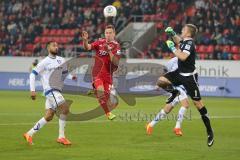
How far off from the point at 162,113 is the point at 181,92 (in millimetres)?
800

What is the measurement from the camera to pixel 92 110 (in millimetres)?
25422

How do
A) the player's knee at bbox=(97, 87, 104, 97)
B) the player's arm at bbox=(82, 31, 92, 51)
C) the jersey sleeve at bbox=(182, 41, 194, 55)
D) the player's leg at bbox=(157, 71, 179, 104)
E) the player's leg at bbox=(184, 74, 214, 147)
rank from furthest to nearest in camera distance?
the player's knee at bbox=(97, 87, 104, 97) → the player's arm at bbox=(82, 31, 92, 51) → the player's leg at bbox=(157, 71, 179, 104) → the player's leg at bbox=(184, 74, 214, 147) → the jersey sleeve at bbox=(182, 41, 194, 55)

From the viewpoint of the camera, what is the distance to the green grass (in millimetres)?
12945

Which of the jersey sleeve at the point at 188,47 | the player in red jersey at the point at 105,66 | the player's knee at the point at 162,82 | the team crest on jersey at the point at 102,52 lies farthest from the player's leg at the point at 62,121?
the team crest on jersey at the point at 102,52

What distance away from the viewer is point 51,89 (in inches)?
575

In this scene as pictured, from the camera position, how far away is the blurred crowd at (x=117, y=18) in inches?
1586

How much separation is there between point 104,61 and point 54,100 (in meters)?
4.10

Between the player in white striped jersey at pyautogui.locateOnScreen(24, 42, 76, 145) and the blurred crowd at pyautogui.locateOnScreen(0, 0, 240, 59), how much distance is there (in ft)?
81.0

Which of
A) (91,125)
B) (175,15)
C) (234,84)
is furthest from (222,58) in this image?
(91,125)

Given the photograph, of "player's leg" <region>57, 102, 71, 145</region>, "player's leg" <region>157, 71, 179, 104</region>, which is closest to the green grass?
"player's leg" <region>57, 102, 71, 145</region>

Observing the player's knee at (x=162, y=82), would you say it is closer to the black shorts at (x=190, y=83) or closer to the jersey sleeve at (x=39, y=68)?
the black shorts at (x=190, y=83)

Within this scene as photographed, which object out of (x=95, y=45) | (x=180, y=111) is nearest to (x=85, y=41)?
(x=95, y=45)

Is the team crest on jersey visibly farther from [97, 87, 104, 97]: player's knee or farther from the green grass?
the green grass

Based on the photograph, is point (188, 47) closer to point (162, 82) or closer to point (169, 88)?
point (162, 82)
